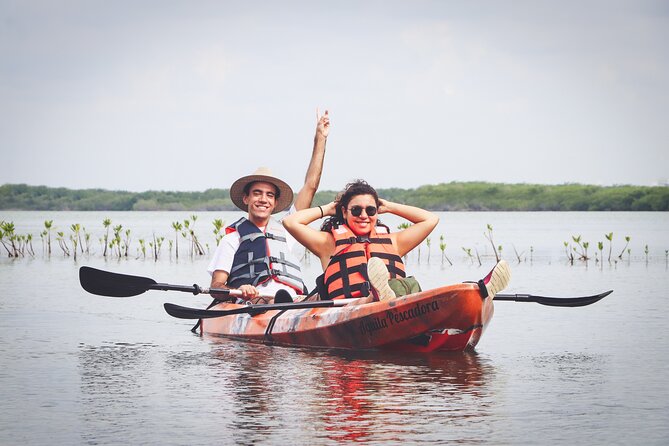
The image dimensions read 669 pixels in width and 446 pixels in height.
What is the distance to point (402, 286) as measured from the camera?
912 centimetres

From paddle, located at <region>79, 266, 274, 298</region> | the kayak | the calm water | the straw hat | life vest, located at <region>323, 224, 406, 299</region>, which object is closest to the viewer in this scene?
the calm water

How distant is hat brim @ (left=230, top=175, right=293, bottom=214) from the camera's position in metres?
10.4

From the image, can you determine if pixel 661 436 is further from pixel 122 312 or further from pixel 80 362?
pixel 122 312

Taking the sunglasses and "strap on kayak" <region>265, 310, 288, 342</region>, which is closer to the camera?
the sunglasses

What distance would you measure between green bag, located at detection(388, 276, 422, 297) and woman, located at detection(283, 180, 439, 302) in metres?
0.17

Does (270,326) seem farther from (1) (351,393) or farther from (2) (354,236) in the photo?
(1) (351,393)

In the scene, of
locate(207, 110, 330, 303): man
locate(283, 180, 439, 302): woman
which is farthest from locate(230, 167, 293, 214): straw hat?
locate(283, 180, 439, 302): woman

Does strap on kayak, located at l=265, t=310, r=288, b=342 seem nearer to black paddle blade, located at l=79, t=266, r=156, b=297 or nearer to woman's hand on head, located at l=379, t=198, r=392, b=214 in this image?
woman's hand on head, located at l=379, t=198, r=392, b=214

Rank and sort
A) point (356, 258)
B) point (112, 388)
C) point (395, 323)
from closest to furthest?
1. point (112, 388)
2. point (395, 323)
3. point (356, 258)

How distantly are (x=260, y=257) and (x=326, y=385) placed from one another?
2577 millimetres

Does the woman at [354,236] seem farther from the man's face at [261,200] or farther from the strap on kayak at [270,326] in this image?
the man's face at [261,200]

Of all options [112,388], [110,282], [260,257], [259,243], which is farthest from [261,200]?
[112,388]

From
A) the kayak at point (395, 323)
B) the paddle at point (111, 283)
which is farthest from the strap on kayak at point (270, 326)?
the paddle at point (111, 283)

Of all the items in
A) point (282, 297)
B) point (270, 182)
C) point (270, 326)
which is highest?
point (270, 182)
